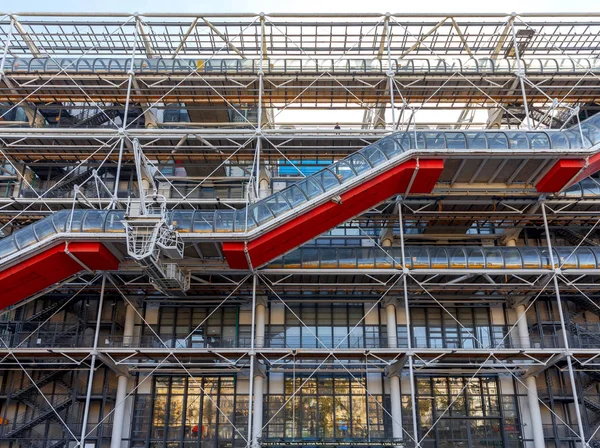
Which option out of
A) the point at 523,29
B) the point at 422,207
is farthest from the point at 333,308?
the point at 523,29

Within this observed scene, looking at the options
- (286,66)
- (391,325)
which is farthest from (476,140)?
(286,66)

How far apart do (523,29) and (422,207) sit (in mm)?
9145

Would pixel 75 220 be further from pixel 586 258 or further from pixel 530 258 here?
pixel 586 258

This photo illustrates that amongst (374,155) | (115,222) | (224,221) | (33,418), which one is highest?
(374,155)

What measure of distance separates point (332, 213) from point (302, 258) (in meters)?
2.23

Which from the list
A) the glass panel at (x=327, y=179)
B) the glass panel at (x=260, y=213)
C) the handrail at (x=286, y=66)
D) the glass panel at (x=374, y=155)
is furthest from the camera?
the handrail at (x=286, y=66)

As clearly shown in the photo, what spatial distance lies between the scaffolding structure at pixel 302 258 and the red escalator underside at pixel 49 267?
0.07 meters

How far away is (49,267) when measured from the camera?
1839cm

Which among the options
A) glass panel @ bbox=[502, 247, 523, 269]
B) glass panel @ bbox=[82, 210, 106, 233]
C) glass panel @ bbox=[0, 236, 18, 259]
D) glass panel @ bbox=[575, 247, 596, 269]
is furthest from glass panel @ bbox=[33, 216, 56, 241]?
glass panel @ bbox=[575, 247, 596, 269]

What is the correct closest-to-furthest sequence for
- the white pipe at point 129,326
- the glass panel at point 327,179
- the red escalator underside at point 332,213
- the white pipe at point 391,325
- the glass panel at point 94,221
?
the glass panel at point 94,221 → the red escalator underside at point 332,213 → the glass panel at point 327,179 → the white pipe at point 391,325 → the white pipe at point 129,326

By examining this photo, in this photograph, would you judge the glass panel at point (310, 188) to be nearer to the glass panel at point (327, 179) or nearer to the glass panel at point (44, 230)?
the glass panel at point (327, 179)

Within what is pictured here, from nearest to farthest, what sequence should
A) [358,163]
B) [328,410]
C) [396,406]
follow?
1. [358,163]
2. [396,406]
3. [328,410]

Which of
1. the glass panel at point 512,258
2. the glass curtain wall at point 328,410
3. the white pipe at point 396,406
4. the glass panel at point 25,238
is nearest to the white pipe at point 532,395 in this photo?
the glass panel at point 512,258

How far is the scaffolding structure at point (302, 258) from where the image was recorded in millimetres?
18859
